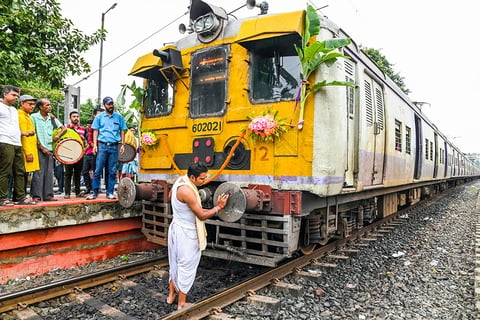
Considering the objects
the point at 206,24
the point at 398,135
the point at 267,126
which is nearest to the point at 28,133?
the point at 206,24

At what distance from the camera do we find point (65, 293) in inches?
160

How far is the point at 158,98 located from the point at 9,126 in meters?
2.20

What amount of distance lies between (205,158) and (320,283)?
2.29 metres

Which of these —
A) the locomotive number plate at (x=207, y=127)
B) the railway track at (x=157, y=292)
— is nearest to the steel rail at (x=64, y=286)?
the railway track at (x=157, y=292)

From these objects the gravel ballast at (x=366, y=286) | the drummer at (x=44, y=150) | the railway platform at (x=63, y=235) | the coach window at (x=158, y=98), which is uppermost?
the coach window at (x=158, y=98)

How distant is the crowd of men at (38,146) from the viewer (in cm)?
509

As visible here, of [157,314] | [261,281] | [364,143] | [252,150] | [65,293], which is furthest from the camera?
[364,143]

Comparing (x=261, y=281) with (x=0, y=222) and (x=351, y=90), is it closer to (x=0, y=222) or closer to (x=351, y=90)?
(x=351, y=90)

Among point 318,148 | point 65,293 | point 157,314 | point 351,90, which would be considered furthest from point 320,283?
point 65,293

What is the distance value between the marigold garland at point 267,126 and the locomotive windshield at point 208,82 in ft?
2.70

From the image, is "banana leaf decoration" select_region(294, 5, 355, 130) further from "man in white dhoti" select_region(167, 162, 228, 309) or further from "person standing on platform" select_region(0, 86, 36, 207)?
"person standing on platform" select_region(0, 86, 36, 207)

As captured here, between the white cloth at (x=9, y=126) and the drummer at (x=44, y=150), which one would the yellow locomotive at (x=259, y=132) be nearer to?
the drummer at (x=44, y=150)

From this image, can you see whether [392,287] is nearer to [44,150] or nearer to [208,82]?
[208,82]

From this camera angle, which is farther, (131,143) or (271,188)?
(131,143)
